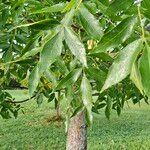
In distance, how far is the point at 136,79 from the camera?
916 mm

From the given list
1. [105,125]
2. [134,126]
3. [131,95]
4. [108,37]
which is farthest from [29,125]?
[108,37]

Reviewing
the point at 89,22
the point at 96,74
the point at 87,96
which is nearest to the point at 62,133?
the point at 96,74

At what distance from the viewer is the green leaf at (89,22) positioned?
3.59 ft

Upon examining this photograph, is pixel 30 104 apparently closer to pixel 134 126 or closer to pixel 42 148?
pixel 134 126

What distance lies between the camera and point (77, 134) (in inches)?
204

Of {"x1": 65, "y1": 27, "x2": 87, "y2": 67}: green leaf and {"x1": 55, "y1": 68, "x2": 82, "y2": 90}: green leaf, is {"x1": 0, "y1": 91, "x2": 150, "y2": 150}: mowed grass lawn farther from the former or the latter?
{"x1": 65, "y1": 27, "x2": 87, "y2": 67}: green leaf

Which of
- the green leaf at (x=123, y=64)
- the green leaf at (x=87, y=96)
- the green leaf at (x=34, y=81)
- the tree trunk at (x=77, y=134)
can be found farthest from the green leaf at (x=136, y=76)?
the tree trunk at (x=77, y=134)

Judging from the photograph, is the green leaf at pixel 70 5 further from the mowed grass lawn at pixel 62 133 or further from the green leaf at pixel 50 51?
the mowed grass lawn at pixel 62 133

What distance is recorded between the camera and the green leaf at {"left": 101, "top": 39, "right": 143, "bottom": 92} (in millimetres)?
899

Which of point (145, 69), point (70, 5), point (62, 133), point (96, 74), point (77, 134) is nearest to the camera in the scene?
point (145, 69)

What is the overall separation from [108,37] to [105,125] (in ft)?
45.1

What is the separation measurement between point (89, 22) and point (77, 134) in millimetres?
4169

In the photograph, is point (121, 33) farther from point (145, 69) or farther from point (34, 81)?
point (34, 81)

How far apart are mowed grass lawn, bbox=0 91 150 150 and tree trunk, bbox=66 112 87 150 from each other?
4.28 metres
